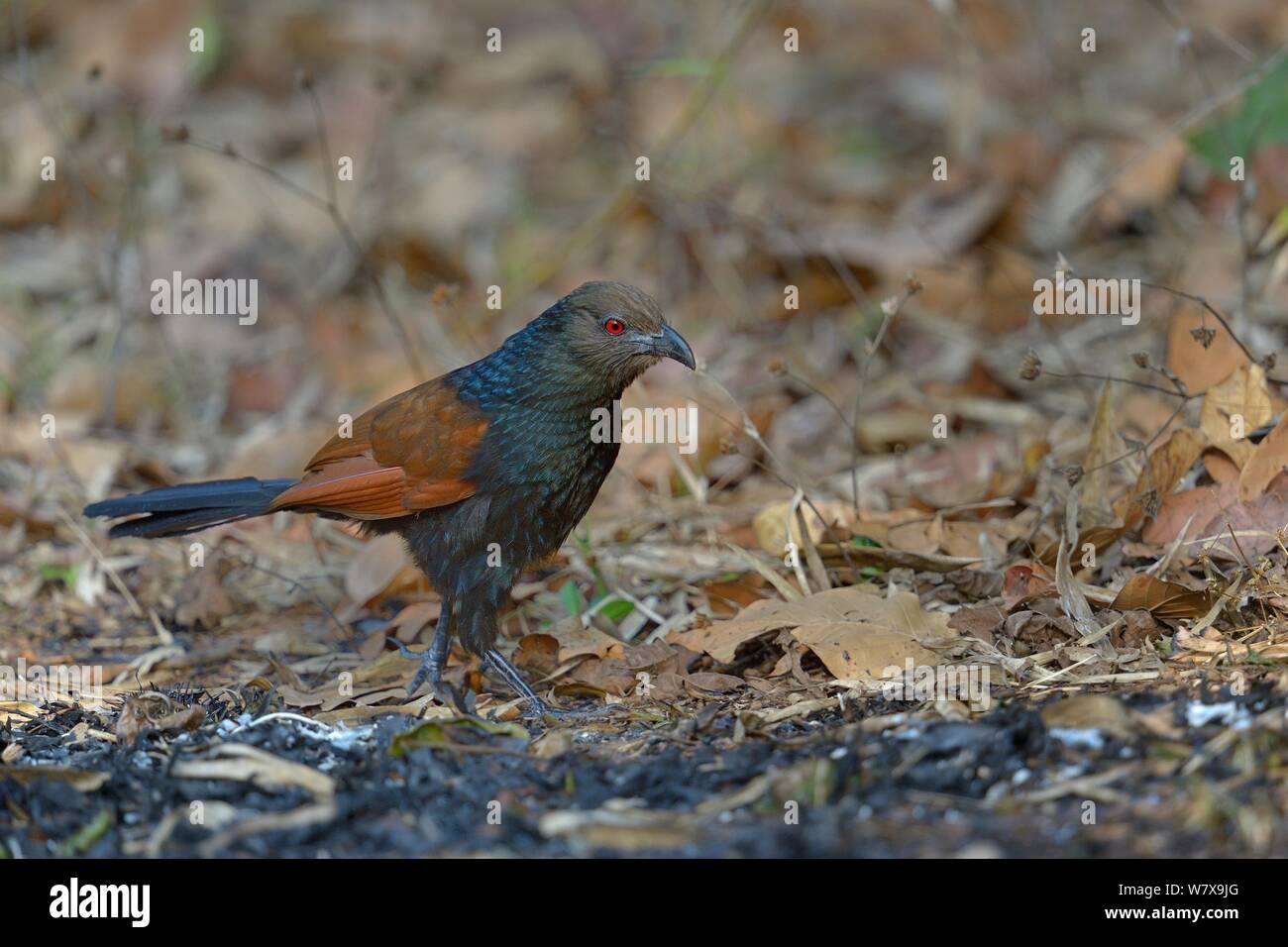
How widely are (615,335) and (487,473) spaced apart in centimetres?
61

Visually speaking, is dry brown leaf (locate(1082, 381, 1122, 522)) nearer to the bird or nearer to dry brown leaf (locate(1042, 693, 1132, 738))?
the bird

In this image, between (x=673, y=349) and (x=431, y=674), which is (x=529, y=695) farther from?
(x=673, y=349)

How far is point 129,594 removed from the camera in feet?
18.2

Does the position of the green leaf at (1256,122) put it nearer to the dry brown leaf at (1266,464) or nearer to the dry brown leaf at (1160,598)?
the dry brown leaf at (1266,464)

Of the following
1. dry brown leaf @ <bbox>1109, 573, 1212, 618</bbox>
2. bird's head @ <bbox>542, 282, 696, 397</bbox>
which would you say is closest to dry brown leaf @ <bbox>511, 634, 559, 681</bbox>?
bird's head @ <bbox>542, 282, 696, 397</bbox>

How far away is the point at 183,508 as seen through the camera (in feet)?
15.6

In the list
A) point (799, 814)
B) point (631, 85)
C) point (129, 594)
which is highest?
point (631, 85)

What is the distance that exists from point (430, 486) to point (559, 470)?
419 millimetres

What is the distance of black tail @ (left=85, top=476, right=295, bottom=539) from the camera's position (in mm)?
4738

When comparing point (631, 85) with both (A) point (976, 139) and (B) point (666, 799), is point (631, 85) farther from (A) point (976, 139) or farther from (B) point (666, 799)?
(B) point (666, 799)

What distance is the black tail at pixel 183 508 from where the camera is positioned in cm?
474

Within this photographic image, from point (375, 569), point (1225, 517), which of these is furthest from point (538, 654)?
point (1225, 517)

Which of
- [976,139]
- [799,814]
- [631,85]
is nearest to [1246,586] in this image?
[799,814]

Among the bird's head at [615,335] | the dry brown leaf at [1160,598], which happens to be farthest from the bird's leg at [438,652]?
the dry brown leaf at [1160,598]
